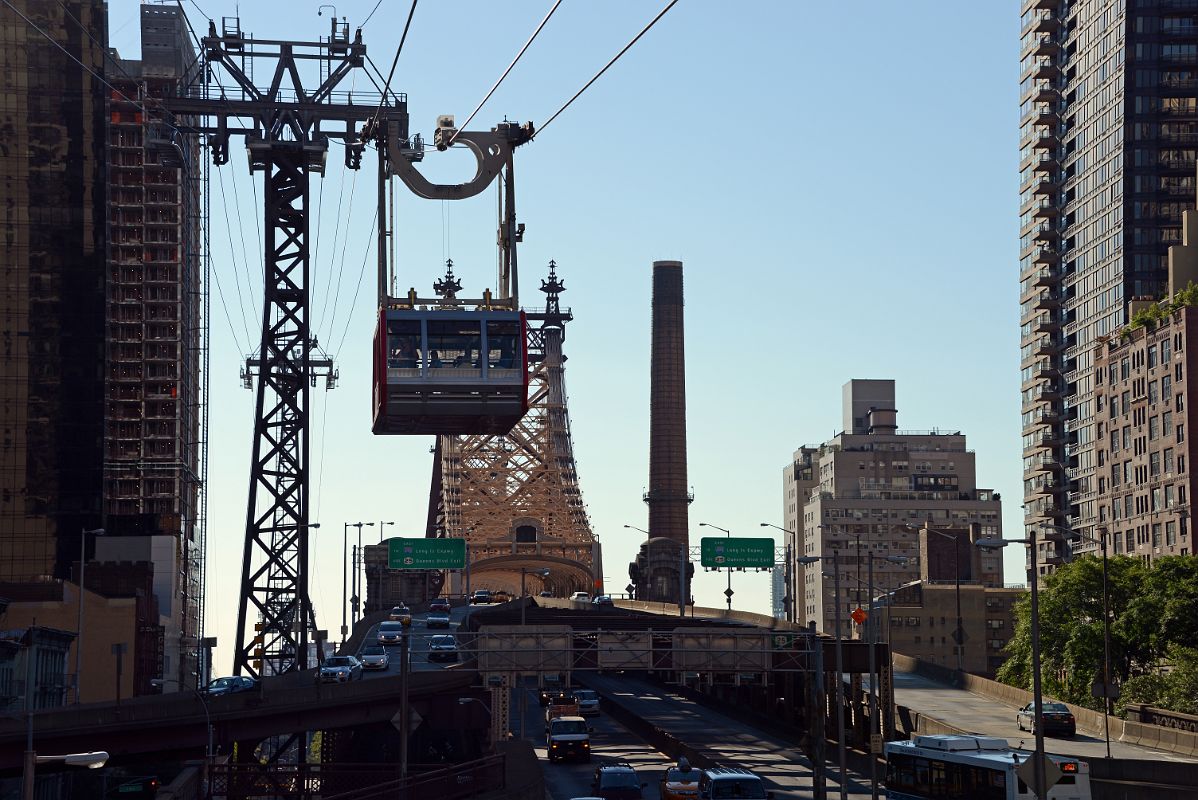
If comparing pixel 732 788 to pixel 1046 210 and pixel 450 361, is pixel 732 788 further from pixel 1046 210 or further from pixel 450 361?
pixel 1046 210

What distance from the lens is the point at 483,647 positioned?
86375 mm

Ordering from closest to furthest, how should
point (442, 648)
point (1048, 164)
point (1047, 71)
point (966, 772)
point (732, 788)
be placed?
point (966, 772) → point (732, 788) → point (442, 648) → point (1047, 71) → point (1048, 164)

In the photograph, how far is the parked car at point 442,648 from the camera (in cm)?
10532

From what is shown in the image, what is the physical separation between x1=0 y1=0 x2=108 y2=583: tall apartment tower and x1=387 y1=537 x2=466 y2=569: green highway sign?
3041 centimetres

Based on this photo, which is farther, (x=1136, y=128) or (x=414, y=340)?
(x=1136, y=128)

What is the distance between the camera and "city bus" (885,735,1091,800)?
158ft

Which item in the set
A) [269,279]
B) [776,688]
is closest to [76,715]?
[269,279]

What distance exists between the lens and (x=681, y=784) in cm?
6131

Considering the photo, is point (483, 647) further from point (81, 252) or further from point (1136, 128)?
point (1136, 128)

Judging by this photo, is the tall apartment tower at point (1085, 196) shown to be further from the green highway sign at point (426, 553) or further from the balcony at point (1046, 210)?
the green highway sign at point (426, 553)

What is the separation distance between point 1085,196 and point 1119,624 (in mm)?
65395

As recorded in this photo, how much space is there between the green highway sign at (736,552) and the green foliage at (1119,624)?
18163 millimetres

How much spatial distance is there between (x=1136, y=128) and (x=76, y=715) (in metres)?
119

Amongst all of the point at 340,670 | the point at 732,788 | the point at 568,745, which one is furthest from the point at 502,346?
the point at 340,670
